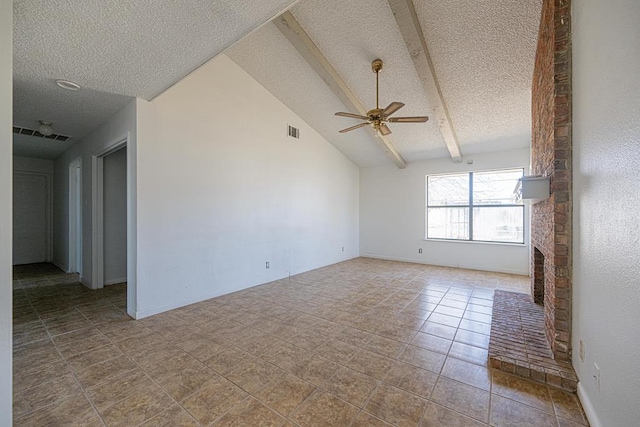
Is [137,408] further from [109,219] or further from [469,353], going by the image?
[109,219]

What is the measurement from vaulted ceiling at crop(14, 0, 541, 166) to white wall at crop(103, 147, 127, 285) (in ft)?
2.28

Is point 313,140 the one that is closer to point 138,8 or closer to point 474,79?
point 474,79

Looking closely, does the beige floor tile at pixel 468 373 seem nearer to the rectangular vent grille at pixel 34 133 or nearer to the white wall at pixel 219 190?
the white wall at pixel 219 190

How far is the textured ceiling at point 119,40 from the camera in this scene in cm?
186

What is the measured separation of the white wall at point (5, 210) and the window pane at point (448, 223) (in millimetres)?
6932

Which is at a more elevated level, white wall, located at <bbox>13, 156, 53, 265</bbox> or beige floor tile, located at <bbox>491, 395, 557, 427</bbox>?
white wall, located at <bbox>13, 156, 53, 265</bbox>

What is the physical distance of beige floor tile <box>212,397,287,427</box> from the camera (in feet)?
5.12

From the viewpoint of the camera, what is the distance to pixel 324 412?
5.42ft

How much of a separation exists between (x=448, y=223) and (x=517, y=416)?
537 centimetres

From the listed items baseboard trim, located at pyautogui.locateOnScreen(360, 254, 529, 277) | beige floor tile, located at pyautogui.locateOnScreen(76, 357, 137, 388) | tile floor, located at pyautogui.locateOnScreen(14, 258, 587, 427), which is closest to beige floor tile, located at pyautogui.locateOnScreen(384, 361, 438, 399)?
tile floor, located at pyautogui.locateOnScreen(14, 258, 587, 427)

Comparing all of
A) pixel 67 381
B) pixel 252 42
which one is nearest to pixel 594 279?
pixel 67 381

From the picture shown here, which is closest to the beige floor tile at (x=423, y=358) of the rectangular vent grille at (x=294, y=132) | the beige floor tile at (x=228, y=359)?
the beige floor tile at (x=228, y=359)

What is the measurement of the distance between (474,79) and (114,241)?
640 cm

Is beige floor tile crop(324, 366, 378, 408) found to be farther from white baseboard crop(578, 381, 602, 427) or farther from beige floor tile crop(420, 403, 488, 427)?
white baseboard crop(578, 381, 602, 427)
